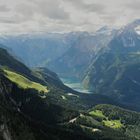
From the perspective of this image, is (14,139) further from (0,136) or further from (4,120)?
(0,136)

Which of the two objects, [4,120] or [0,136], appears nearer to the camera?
[0,136]

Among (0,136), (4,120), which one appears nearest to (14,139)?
(4,120)

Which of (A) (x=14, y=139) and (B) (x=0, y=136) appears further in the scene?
(A) (x=14, y=139)
